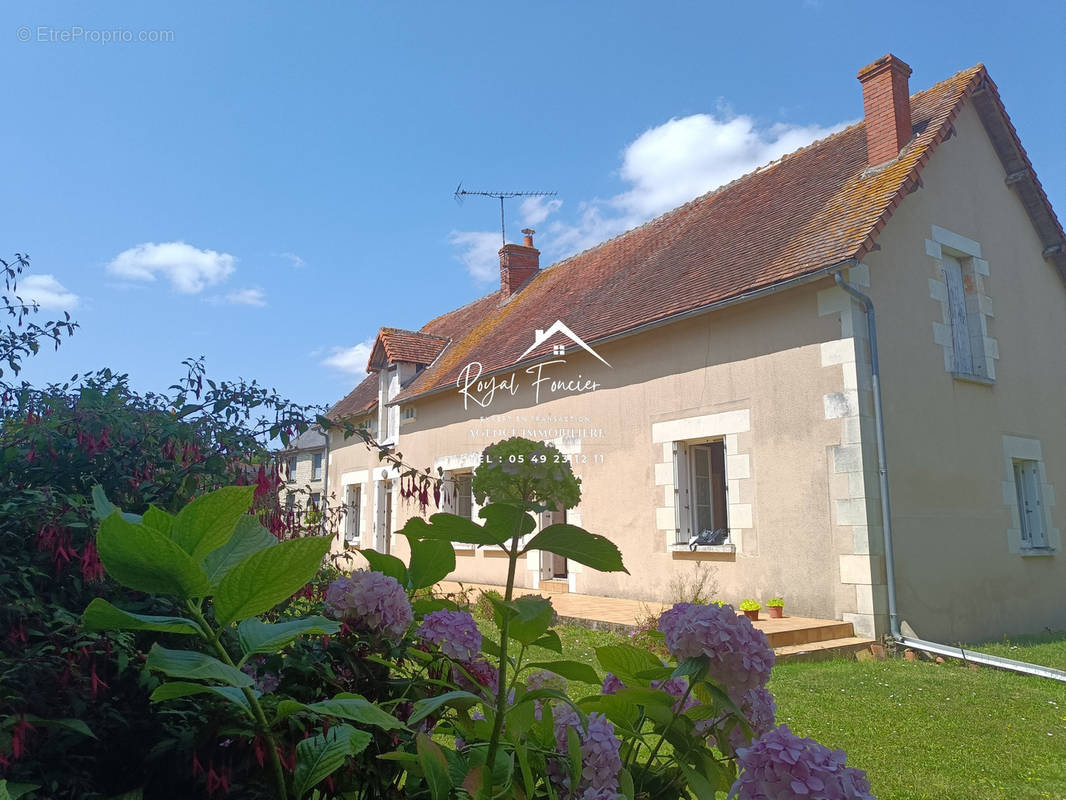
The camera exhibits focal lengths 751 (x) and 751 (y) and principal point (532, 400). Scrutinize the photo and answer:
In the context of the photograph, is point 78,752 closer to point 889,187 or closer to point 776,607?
point 776,607

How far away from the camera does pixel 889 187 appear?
8.41 m

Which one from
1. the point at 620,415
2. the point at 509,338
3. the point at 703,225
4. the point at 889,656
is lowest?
the point at 889,656

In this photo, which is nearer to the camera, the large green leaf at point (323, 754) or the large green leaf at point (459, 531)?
the large green leaf at point (323, 754)

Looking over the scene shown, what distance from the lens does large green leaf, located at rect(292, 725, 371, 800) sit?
875 mm

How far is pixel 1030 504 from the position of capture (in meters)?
9.87

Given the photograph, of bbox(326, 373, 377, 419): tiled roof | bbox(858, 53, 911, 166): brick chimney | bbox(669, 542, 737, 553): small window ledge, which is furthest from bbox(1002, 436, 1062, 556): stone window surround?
bbox(326, 373, 377, 419): tiled roof

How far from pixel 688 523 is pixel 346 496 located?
11.4 m

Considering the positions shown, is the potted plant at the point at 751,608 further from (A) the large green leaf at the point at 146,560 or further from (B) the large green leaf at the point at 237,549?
(A) the large green leaf at the point at 146,560

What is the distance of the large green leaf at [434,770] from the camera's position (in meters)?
0.87

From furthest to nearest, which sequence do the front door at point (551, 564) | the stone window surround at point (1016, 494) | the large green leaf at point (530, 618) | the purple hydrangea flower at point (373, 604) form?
the front door at point (551, 564) < the stone window surround at point (1016, 494) < the purple hydrangea flower at point (373, 604) < the large green leaf at point (530, 618)

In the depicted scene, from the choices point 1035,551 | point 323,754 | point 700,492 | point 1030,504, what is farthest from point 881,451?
point 323,754

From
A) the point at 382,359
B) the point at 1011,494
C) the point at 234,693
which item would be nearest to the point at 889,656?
the point at 1011,494

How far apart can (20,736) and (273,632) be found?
49 cm

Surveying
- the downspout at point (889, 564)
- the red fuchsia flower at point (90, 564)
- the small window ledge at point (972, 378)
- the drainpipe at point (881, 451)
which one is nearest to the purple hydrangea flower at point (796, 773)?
the red fuchsia flower at point (90, 564)
